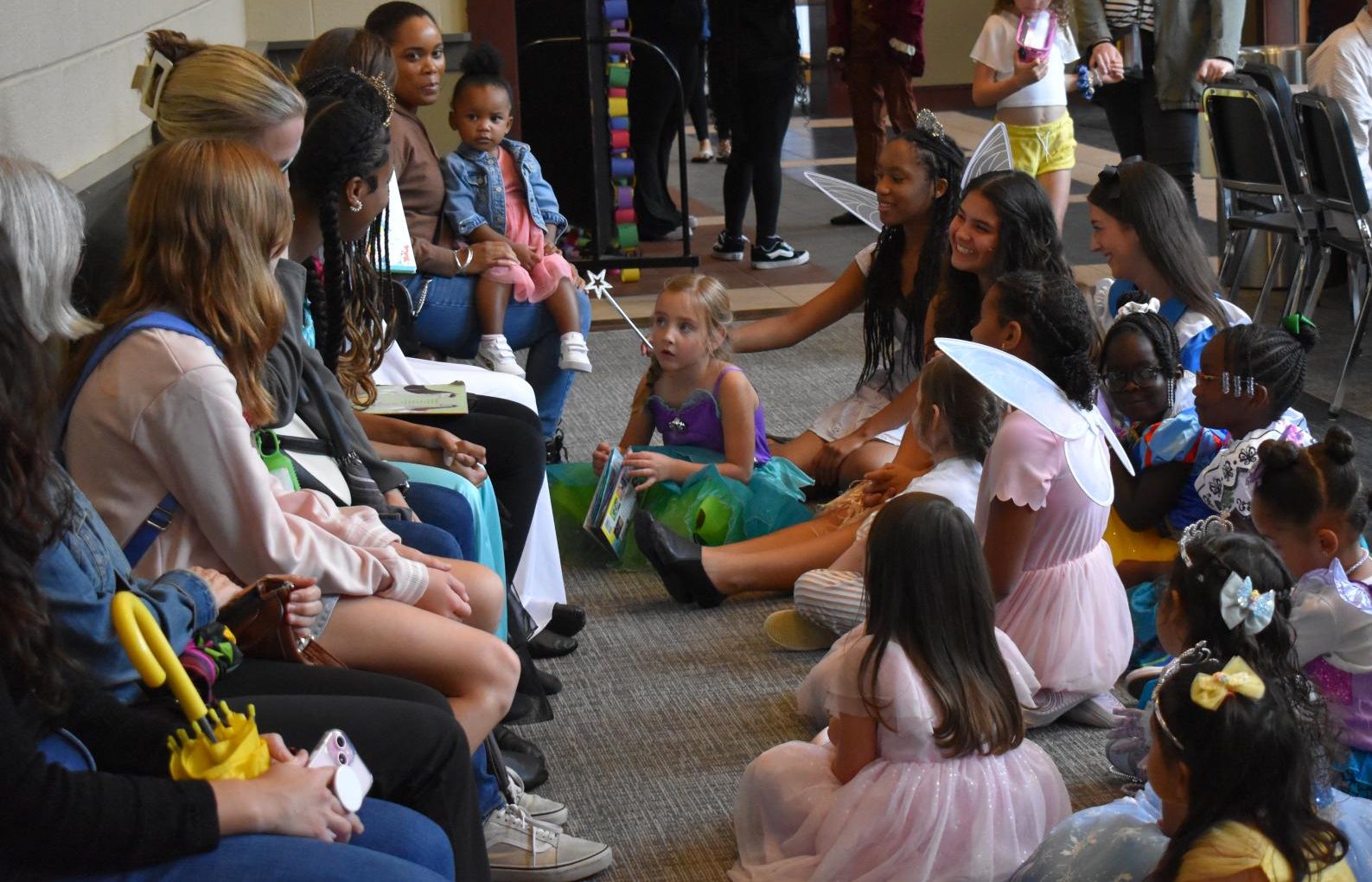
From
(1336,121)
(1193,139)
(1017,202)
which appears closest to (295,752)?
(1017,202)

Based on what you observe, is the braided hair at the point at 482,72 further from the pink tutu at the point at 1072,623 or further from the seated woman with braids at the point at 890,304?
the pink tutu at the point at 1072,623

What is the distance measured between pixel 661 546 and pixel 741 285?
369 cm

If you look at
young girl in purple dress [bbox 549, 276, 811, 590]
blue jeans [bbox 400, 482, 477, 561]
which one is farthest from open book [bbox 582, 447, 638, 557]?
blue jeans [bbox 400, 482, 477, 561]

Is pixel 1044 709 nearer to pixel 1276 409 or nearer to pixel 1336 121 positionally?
pixel 1276 409

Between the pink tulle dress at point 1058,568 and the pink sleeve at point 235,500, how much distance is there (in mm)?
1122

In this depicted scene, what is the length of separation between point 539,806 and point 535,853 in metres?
0.17

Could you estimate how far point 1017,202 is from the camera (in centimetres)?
343

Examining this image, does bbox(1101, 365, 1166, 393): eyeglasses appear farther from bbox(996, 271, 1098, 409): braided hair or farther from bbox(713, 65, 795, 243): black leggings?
bbox(713, 65, 795, 243): black leggings

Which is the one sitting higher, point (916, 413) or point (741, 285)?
point (916, 413)

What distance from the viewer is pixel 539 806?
243 cm

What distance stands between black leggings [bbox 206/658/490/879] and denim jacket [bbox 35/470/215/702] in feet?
0.42

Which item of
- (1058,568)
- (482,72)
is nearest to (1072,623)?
(1058,568)

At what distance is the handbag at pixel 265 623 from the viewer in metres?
1.82

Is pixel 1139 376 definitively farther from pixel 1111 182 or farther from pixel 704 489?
pixel 704 489
